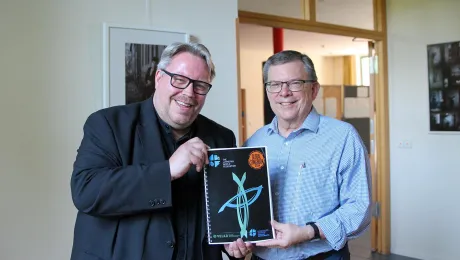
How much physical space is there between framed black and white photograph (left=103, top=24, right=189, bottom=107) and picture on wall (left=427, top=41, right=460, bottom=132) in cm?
292

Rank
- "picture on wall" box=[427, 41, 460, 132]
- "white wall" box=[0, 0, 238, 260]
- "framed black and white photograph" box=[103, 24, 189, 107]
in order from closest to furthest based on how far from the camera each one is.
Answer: "white wall" box=[0, 0, 238, 260], "framed black and white photograph" box=[103, 24, 189, 107], "picture on wall" box=[427, 41, 460, 132]

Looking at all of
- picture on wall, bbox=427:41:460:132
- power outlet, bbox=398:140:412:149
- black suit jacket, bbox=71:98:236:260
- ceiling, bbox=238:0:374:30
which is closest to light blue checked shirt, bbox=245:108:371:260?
black suit jacket, bbox=71:98:236:260

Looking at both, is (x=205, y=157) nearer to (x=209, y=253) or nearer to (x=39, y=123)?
(x=209, y=253)

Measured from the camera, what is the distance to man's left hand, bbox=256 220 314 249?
1412 mm

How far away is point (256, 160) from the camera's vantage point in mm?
1396

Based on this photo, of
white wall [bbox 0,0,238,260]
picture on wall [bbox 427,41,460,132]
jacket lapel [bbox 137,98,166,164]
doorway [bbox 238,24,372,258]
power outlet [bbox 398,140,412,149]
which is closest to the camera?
jacket lapel [bbox 137,98,166,164]

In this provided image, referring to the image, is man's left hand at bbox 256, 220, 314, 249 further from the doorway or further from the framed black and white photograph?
the doorway

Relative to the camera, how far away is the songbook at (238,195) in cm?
137

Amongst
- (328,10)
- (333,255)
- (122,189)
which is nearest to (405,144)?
(328,10)

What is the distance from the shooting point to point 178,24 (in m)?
2.86

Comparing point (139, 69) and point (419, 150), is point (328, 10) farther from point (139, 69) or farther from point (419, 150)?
Result: point (139, 69)

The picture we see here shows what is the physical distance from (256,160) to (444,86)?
3.59 metres

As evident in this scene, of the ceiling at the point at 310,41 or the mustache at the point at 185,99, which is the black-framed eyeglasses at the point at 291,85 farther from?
the ceiling at the point at 310,41

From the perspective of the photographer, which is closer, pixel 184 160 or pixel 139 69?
pixel 184 160
